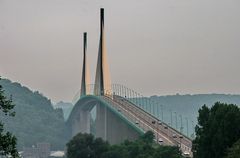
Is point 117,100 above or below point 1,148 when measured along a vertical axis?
above

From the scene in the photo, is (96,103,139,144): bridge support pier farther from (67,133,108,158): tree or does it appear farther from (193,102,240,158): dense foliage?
(193,102,240,158): dense foliage

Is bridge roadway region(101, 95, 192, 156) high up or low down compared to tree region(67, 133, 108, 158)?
up

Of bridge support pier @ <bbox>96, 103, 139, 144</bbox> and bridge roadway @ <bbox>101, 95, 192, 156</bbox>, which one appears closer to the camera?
bridge roadway @ <bbox>101, 95, 192, 156</bbox>

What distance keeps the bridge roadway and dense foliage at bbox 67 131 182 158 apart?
11.1ft

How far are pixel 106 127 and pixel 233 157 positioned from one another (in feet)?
260

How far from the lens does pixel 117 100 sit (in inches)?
5192

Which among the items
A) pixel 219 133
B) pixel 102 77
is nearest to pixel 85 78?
pixel 102 77

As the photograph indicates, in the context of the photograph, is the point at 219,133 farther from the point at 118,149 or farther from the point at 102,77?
the point at 102,77

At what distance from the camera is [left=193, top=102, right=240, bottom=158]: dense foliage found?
5588 cm

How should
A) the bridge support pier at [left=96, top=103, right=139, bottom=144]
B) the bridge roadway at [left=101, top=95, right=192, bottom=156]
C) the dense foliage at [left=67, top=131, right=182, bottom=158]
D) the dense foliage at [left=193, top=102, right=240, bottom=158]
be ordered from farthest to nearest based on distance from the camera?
the bridge support pier at [left=96, top=103, right=139, bottom=144] → the bridge roadway at [left=101, top=95, right=192, bottom=156] → the dense foliage at [left=67, top=131, right=182, bottom=158] → the dense foliage at [left=193, top=102, right=240, bottom=158]

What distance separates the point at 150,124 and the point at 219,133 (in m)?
53.9

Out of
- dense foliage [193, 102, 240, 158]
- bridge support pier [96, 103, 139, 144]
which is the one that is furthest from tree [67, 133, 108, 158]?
dense foliage [193, 102, 240, 158]

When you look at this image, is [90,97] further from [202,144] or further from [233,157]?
[233,157]

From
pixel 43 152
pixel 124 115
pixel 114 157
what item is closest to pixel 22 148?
pixel 43 152
